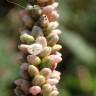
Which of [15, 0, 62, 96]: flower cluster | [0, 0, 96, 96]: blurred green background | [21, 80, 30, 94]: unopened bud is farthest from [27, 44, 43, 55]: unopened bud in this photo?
[0, 0, 96, 96]: blurred green background

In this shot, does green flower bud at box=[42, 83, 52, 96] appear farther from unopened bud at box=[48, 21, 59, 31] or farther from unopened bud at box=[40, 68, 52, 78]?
unopened bud at box=[48, 21, 59, 31]

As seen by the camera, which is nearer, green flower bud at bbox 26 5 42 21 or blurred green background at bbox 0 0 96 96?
green flower bud at bbox 26 5 42 21

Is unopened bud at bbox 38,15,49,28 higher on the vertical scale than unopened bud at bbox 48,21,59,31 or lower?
higher

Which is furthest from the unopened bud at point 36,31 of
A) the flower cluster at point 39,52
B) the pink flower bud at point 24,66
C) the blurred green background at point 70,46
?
the blurred green background at point 70,46

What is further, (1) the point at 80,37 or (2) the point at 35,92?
(1) the point at 80,37

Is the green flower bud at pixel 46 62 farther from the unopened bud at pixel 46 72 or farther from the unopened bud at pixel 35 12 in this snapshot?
the unopened bud at pixel 35 12

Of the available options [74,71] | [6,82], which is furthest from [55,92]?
[74,71]

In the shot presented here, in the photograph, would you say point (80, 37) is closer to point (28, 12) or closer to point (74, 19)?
point (74, 19)
